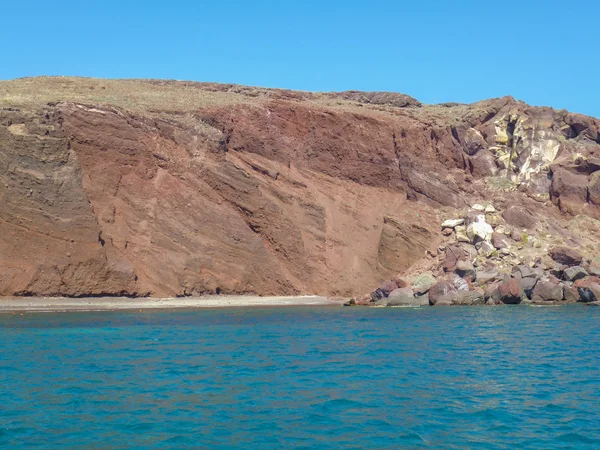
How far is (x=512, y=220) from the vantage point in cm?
5272

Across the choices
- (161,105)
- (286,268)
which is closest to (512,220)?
(286,268)

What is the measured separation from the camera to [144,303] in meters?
42.0

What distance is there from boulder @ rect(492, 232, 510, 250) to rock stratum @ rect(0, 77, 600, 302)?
22 cm

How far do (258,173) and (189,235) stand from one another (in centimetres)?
851

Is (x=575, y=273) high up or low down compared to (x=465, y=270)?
down

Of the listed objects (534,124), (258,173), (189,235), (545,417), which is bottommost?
(545,417)

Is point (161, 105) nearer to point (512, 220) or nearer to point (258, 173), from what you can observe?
point (258, 173)

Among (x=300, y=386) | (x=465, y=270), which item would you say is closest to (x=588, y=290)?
(x=465, y=270)

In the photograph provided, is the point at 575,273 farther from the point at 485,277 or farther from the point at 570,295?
the point at 485,277

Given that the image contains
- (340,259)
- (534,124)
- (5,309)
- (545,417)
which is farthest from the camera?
(534,124)

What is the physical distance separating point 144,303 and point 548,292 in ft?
81.6

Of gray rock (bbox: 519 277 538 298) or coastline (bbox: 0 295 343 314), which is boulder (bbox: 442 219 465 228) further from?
coastline (bbox: 0 295 343 314)

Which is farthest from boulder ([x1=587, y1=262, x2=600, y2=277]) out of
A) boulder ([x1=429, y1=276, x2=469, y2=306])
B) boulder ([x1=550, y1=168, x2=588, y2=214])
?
boulder ([x1=429, y1=276, x2=469, y2=306])

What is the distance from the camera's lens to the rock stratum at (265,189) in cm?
4294
